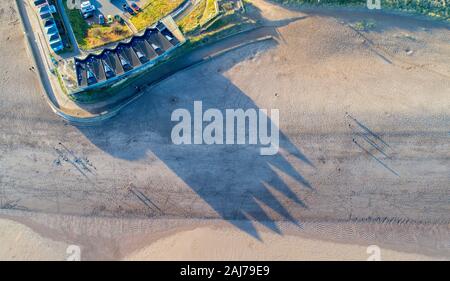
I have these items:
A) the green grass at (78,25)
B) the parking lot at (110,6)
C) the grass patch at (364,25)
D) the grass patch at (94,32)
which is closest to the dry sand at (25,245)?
the grass patch at (94,32)

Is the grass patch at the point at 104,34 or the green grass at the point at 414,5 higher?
the green grass at the point at 414,5

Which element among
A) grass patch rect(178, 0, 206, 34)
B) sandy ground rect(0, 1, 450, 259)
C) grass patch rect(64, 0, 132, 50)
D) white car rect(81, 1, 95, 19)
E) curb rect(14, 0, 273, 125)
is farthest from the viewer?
white car rect(81, 1, 95, 19)

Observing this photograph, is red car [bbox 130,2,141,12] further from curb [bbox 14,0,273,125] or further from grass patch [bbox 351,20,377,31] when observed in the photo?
grass patch [bbox 351,20,377,31]

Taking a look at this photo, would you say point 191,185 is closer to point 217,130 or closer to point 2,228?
point 217,130

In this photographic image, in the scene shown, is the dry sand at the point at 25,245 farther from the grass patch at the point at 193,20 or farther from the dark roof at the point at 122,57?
the grass patch at the point at 193,20

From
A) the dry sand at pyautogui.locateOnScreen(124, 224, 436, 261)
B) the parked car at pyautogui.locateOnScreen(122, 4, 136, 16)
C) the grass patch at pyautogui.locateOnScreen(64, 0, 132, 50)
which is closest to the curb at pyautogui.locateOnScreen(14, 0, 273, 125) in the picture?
the grass patch at pyautogui.locateOnScreen(64, 0, 132, 50)

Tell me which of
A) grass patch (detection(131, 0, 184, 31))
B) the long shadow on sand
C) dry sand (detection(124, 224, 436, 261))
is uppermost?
grass patch (detection(131, 0, 184, 31))
